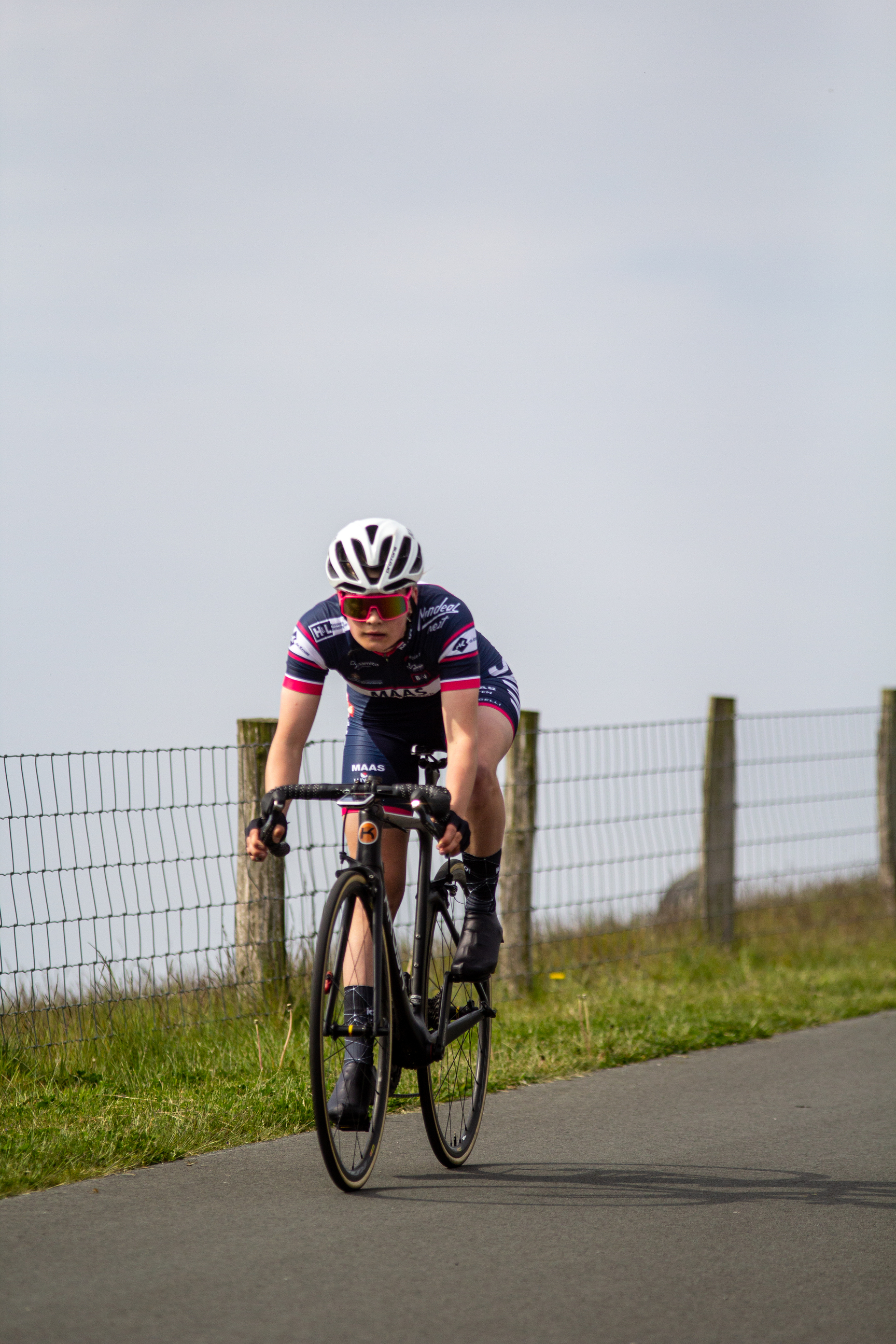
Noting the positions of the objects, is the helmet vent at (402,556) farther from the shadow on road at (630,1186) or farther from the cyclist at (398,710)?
the shadow on road at (630,1186)

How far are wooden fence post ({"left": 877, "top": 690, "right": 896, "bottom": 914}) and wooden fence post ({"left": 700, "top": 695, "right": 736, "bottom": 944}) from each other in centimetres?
202

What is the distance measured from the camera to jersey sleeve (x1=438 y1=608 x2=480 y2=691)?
193 inches

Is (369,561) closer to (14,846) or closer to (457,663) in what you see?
(457,663)

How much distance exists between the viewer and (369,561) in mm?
4715

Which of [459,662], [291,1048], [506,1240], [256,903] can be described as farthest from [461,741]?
[256,903]

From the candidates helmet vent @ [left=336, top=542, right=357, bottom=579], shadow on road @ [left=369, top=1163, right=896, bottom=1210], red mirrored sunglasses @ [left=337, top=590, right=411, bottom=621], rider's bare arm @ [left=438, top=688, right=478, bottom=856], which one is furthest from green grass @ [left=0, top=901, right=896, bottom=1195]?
helmet vent @ [left=336, top=542, right=357, bottom=579]

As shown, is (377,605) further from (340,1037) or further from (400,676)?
(340,1037)

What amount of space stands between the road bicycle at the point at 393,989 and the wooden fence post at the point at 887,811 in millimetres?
7179

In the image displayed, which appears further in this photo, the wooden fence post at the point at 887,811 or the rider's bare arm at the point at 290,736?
the wooden fence post at the point at 887,811

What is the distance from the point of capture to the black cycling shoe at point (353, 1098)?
176 inches

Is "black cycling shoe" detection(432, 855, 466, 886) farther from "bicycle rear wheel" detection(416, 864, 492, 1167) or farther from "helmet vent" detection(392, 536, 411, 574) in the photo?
"helmet vent" detection(392, 536, 411, 574)

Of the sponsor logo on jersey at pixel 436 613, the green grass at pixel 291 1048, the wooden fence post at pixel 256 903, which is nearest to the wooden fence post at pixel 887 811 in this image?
the green grass at pixel 291 1048

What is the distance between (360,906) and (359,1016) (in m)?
0.35

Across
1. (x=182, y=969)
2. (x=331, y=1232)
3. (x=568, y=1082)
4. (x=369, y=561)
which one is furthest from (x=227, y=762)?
(x=331, y=1232)
